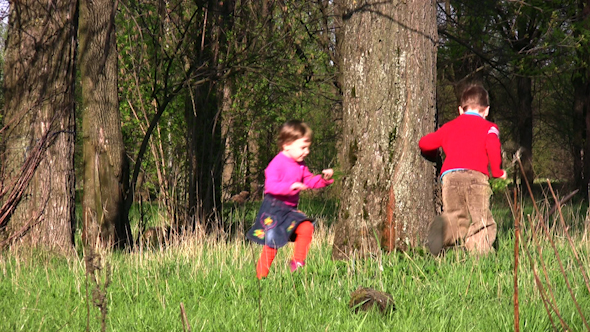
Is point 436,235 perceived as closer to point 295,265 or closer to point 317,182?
point 317,182

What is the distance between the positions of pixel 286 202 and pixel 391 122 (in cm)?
112

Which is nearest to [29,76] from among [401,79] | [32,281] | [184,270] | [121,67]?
[121,67]

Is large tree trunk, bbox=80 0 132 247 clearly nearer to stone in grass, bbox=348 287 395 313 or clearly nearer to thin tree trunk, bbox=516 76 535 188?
stone in grass, bbox=348 287 395 313

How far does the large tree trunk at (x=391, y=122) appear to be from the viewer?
5.18m

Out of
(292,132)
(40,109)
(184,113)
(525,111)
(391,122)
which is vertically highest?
(525,111)

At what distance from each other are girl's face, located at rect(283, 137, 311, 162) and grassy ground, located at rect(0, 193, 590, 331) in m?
0.91

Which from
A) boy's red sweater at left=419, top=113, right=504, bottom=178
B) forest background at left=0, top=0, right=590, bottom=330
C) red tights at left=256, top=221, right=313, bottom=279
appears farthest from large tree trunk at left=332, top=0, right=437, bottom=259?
red tights at left=256, top=221, right=313, bottom=279

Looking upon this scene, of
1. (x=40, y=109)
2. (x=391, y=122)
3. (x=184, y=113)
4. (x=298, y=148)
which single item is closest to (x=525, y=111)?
(x=184, y=113)

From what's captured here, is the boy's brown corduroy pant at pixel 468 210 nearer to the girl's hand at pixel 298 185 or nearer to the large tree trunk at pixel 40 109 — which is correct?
the girl's hand at pixel 298 185

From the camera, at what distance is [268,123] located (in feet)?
32.6

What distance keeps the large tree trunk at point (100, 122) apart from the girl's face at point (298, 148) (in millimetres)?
2692

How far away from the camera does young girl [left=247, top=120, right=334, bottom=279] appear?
4.89 metres

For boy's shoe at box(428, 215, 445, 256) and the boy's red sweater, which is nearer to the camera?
boy's shoe at box(428, 215, 445, 256)

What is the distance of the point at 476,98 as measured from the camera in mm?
5227
